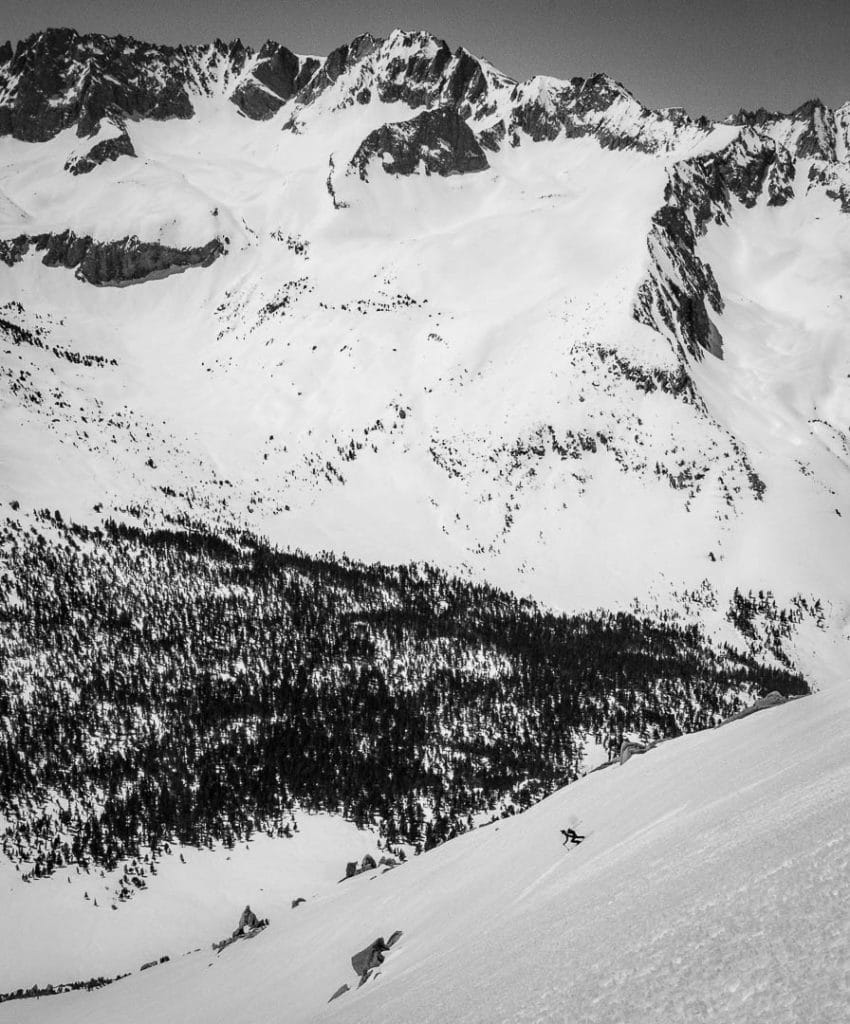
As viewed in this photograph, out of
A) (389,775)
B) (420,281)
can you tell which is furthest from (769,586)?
(420,281)

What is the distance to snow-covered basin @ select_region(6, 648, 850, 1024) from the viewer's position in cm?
375

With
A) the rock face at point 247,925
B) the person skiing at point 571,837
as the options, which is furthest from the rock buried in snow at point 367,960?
the rock face at point 247,925

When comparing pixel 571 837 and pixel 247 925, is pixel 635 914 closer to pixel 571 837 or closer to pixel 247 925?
pixel 571 837

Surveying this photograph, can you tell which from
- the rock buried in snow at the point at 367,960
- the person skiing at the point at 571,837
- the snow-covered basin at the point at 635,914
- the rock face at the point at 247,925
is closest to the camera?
the snow-covered basin at the point at 635,914

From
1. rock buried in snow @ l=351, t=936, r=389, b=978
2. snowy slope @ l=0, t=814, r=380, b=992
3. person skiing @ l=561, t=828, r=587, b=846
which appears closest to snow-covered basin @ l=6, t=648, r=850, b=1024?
rock buried in snow @ l=351, t=936, r=389, b=978

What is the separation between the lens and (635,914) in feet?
18.1

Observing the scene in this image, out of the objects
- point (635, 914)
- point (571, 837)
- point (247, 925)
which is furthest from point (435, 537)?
point (635, 914)

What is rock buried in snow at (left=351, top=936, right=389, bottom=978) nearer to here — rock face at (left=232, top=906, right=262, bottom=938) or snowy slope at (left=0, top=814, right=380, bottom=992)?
rock face at (left=232, top=906, right=262, bottom=938)

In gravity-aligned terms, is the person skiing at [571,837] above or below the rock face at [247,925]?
above

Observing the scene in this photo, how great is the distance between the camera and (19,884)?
51500 mm

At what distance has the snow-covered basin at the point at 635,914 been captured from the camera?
148 inches

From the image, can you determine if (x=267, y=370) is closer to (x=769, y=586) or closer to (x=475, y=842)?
(x=769, y=586)

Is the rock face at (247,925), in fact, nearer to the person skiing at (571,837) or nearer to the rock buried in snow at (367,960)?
the rock buried in snow at (367,960)

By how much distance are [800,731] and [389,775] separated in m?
72.7
